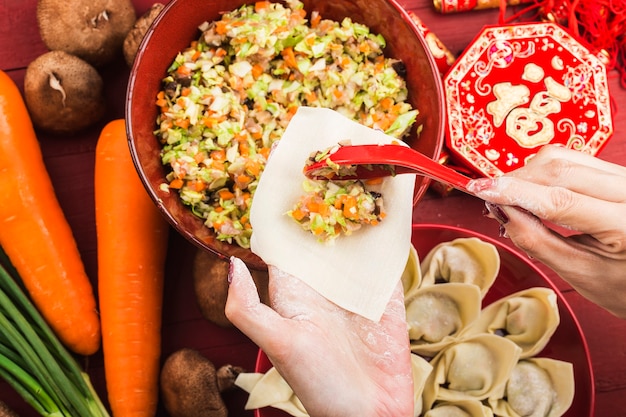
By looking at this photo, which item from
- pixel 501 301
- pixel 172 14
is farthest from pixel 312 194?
pixel 501 301

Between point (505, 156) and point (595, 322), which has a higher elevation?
point (505, 156)

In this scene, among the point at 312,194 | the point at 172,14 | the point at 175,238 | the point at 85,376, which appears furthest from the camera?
the point at 175,238

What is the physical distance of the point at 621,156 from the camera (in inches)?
73.2

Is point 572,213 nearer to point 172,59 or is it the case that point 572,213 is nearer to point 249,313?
point 249,313

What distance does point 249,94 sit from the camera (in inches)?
56.1

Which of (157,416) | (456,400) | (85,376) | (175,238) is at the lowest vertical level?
(157,416)

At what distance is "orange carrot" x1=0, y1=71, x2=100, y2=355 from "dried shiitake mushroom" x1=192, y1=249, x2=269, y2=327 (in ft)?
1.17

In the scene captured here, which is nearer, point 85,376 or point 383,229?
point 383,229

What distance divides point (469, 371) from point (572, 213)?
0.74 m

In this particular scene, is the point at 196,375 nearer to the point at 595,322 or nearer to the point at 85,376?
the point at 85,376

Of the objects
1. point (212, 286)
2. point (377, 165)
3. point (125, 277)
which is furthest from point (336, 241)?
point (125, 277)

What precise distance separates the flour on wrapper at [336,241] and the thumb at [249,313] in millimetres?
152

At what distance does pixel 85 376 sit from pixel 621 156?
182 cm

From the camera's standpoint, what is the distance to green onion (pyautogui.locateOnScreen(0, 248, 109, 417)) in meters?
1.57
